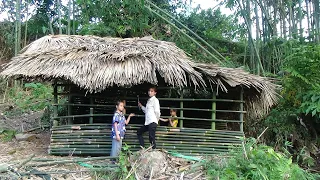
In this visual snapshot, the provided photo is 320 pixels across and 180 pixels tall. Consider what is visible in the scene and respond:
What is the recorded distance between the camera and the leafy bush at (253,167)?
4.84 metres

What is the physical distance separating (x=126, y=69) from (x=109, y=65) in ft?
1.32

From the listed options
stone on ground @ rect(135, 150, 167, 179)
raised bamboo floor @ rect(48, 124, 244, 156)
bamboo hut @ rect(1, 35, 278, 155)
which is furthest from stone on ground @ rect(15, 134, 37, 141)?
stone on ground @ rect(135, 150, 167, 179)

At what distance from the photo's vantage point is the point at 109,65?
6457 mm

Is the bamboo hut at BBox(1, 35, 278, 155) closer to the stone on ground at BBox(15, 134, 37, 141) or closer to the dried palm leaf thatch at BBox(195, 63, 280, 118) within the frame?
the dried palm leaf thatch at BBox(195, 63, 280, 118)

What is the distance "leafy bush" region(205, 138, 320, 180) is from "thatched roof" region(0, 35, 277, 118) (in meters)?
1.49

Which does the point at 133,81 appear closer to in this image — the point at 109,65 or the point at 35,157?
the point at 109,65

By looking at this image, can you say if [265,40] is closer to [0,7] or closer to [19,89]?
[19,89]

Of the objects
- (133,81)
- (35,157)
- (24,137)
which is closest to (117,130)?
(133,81)

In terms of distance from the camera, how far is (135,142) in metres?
6.57

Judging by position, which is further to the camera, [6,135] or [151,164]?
[6,135]

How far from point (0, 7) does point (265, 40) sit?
11320mm

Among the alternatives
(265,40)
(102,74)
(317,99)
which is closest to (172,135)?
(102,74)

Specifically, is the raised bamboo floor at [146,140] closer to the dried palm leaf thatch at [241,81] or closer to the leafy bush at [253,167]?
the dried palm leaf thatch at [241,81]

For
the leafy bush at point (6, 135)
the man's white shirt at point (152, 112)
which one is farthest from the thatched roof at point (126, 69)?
the leafy bush at point (6, 135)
